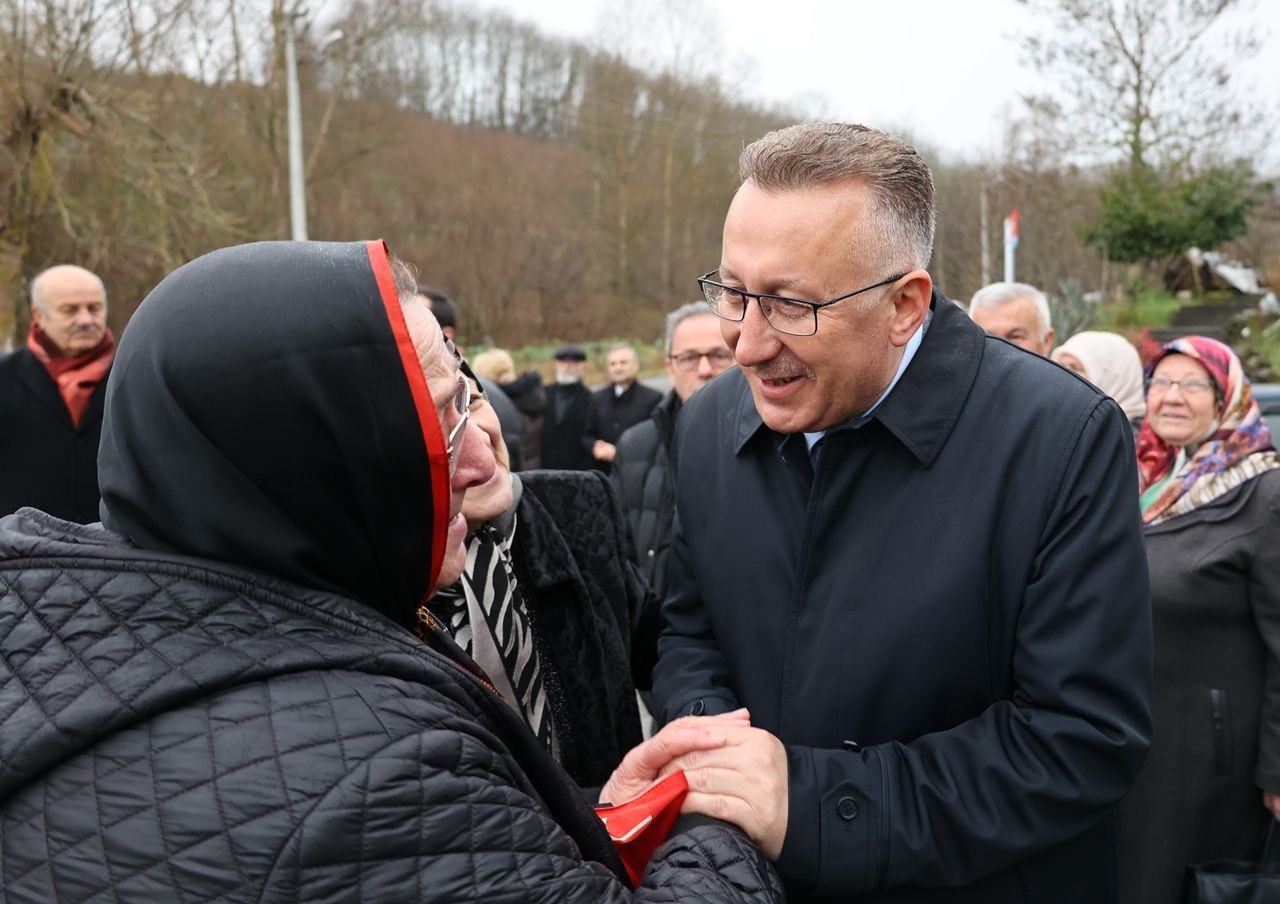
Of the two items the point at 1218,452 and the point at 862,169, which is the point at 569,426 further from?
the point at 862,169

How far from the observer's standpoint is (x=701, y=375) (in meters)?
4.55

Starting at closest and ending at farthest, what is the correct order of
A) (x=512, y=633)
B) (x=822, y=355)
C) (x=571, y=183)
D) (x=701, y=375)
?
1. (x=822, y=355)
2. (x=512, y=633)
3. (x=701, y=375)
4. (x=571, y=183)

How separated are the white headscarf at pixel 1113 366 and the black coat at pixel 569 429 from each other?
4394mm

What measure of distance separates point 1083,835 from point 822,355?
95 cm

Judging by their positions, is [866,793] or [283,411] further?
[866,793]

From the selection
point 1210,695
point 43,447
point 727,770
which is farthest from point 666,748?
point 43,447

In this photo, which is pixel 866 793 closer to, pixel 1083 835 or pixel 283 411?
pixel 1083 835

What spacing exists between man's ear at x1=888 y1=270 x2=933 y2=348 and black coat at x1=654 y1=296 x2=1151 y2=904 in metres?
0.04

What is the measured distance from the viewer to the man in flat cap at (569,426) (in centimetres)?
823

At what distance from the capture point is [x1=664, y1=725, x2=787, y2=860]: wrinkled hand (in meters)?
1.59

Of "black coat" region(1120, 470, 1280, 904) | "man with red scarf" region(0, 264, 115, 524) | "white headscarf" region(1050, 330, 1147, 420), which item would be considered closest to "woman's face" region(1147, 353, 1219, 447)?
"black coat" region(1120, 470, 1280, 904)

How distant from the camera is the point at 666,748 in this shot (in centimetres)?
171

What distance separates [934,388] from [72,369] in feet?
13.5

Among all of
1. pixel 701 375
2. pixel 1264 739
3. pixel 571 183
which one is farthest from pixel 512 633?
pixel 571 183
